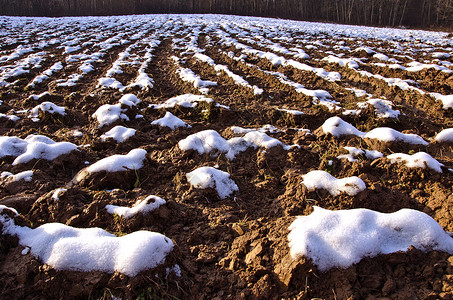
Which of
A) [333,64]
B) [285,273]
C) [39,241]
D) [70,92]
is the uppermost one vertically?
[333,64]

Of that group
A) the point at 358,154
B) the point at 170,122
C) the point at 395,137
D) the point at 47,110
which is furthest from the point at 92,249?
the point at 47,110

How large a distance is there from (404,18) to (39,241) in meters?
41.2

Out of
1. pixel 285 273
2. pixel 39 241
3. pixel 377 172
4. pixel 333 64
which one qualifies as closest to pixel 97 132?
pixel 39 241

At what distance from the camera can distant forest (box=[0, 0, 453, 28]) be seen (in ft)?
94.4

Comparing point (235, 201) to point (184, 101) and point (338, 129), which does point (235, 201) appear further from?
point (184, 101)

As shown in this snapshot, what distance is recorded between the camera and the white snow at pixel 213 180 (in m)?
2.44

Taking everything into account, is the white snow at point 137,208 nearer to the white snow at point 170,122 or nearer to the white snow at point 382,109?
the white snow at point 170,122

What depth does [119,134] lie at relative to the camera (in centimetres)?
338

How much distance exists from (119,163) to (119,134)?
84 centimetres

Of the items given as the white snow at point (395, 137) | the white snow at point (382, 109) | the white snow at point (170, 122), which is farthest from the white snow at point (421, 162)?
the white snow at point (170, 122)

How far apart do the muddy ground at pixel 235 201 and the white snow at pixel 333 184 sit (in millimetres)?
55

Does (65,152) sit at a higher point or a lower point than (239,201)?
higher

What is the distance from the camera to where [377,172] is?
2598mm

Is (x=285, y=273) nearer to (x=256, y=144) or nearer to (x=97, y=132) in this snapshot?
(x=256, y=144)
